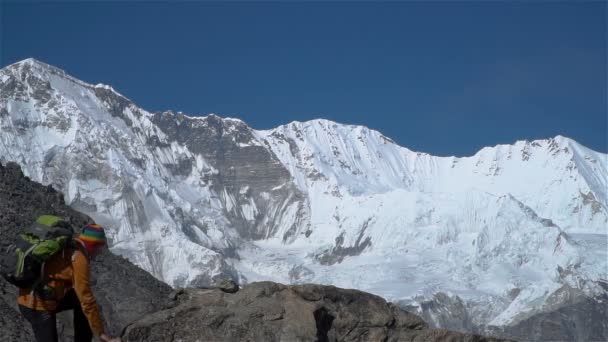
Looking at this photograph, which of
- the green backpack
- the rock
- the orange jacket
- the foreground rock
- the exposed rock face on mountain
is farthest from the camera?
the exposed rock face on mountain

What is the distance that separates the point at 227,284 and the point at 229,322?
166cm

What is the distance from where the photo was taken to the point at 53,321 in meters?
12.6

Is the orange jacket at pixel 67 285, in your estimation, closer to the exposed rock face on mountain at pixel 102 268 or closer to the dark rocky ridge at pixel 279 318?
the dark rocky ridge at pixel 279 318

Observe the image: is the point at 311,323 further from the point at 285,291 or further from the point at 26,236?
the point at 26,236

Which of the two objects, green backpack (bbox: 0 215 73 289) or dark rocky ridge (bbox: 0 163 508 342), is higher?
green backpack (bbox: 0 215 73 289)

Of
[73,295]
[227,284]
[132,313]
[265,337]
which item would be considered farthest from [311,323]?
[132,313]

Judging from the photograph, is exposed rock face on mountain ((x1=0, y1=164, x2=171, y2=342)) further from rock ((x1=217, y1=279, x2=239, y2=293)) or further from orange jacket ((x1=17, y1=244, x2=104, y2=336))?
orange jacket ((x1=17, y1=244, x2=104, y2=336))

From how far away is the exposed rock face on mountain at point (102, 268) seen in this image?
141ft

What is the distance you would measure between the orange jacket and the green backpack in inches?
5.1

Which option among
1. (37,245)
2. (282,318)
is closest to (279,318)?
(282,318)

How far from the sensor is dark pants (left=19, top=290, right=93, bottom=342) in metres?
12.6

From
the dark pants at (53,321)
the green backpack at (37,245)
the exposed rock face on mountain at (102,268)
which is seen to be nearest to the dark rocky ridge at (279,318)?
the dark pants at (53,321)

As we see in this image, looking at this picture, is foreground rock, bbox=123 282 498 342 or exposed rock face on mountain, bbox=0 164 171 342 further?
exposed rock face on mountain, bbox=0 164 171 342

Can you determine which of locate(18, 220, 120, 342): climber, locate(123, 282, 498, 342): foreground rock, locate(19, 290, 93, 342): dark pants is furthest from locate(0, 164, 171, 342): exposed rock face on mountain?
locate(18, 220, 120, 342): climber
